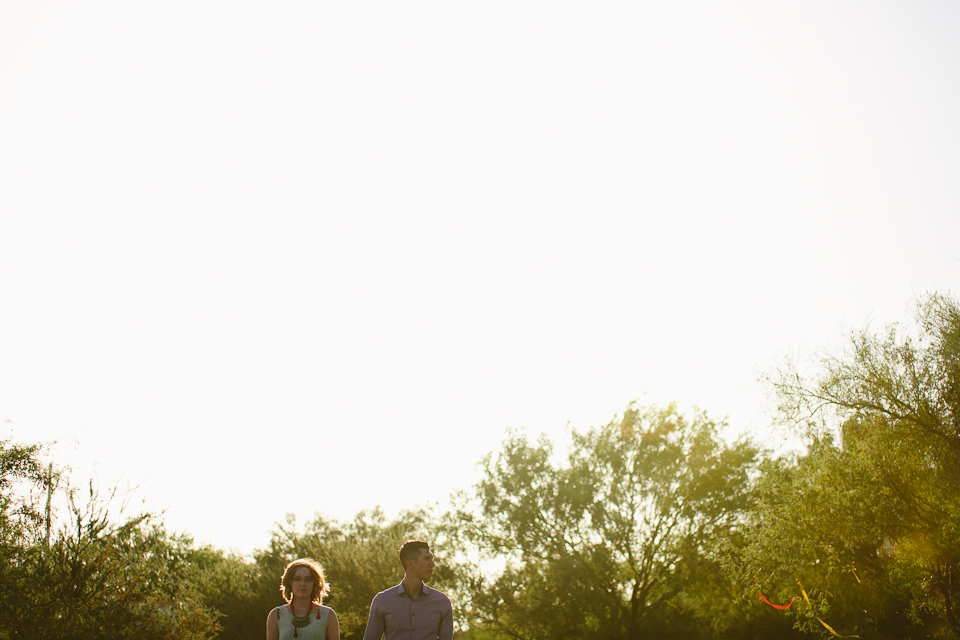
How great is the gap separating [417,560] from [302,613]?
4.51 feet

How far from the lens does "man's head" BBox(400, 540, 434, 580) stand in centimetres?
503

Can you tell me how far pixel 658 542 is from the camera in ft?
111

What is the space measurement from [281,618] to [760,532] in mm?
19295

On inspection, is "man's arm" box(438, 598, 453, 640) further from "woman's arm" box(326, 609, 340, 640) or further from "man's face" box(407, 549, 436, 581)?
"woman's arm" box(326, 609, 340, 640)

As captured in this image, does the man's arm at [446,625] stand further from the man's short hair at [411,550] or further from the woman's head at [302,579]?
the woman's head at [302,579]

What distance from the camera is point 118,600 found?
2605 cm

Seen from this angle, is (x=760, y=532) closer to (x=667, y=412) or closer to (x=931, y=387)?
(x=931, y=387)

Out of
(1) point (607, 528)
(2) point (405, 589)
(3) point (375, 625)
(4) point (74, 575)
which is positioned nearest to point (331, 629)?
(3) point (375, 625)

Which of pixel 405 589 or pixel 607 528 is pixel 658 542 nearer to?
pixel 607 528

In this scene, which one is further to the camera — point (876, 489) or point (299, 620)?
point (876, 489)

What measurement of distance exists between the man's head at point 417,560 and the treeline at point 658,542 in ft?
53.8

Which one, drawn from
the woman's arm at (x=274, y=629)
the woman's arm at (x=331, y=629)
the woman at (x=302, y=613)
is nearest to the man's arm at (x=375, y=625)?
the woman at (x=302, y=613)

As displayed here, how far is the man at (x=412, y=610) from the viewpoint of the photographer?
4.92 meters

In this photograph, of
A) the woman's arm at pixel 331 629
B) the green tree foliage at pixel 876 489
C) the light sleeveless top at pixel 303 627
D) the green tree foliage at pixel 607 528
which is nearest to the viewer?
the light sleeveless top at pixel 303 627
